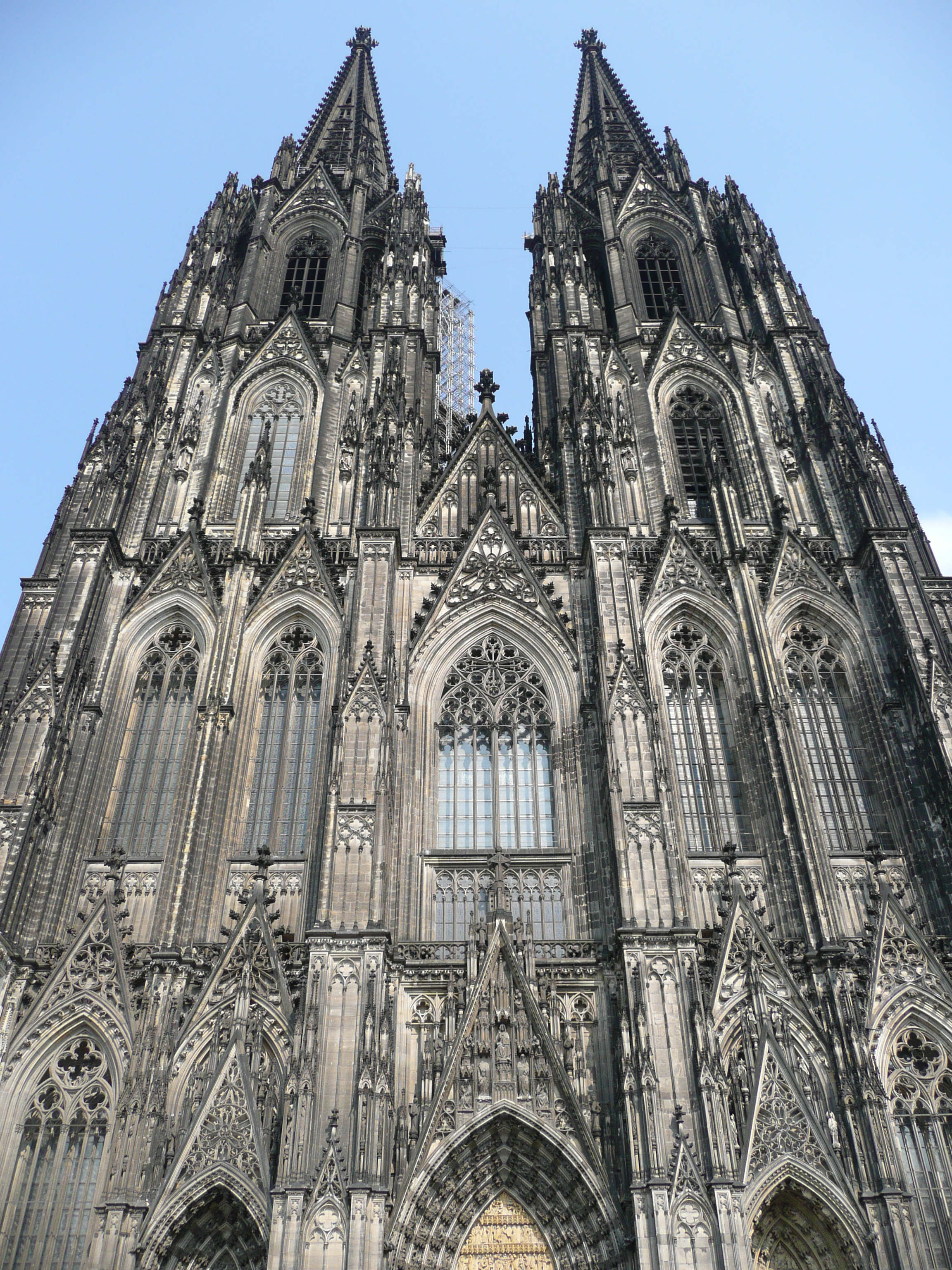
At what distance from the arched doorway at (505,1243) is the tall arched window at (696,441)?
16.4 m

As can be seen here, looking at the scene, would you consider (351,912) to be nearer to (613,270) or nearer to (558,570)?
(558,570)

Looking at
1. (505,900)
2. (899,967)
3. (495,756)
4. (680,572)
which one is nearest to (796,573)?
(680,572)

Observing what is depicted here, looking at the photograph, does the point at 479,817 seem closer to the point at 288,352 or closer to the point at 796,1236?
the point at 796,1236

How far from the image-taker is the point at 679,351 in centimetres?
3144

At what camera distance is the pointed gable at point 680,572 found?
2536cm

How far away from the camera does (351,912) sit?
1889 cm

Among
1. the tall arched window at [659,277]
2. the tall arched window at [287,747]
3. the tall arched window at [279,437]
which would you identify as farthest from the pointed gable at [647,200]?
the tall arched window at [287,747]

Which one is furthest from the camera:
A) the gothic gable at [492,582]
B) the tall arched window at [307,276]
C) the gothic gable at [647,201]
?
the gothic gable at [647,201]

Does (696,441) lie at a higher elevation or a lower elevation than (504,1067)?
higher

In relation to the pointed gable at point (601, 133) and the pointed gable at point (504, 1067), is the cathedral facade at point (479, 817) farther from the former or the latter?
the pointed gable at point (601, 133)

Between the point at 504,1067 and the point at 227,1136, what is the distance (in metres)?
4.68

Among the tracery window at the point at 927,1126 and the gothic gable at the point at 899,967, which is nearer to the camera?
the tracery window at the point at 927,1126

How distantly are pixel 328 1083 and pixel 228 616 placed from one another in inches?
429

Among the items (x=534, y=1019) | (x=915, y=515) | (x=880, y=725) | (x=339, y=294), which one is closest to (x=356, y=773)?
(x=534, y=1019)
